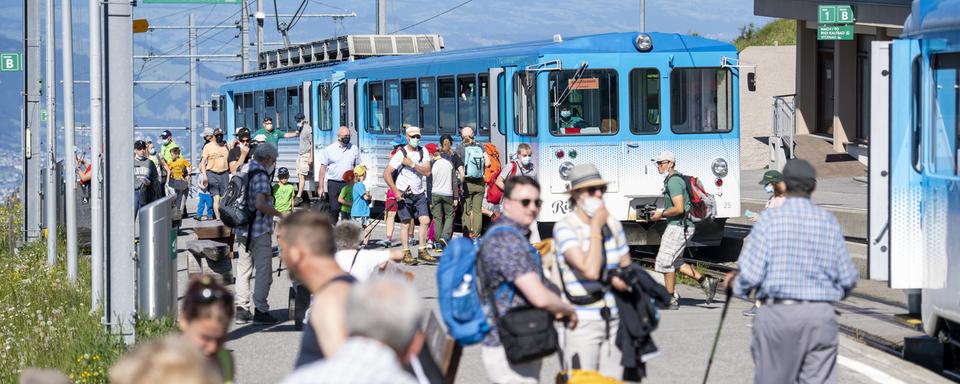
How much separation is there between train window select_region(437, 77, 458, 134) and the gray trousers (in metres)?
14.3

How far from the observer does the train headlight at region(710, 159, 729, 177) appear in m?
19.2

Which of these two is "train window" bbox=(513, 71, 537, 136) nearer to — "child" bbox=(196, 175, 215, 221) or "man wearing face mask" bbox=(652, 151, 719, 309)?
"man wearing face mask" bbox=(652, 151, 719, 309)

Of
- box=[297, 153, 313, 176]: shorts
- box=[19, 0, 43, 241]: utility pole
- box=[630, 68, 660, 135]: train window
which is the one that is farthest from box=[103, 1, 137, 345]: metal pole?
box=[297, 153, 313, 176]: shorts

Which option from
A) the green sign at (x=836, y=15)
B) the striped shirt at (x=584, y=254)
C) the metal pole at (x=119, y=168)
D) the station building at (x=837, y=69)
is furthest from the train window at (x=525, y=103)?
the station building at (x=837, y=69)

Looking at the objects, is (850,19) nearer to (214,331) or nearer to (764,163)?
(764,163)

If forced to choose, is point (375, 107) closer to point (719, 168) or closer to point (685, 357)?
point (719, 168)

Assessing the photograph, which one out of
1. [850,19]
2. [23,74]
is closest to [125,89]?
[23,74]

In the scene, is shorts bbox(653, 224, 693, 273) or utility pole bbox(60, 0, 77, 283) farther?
utility pole bbox(60, 0, 77, 283)

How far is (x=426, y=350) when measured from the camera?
6816 millimetres

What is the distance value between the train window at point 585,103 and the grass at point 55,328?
5.91 m

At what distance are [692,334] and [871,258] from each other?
204cm

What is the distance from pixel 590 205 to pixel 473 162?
11269 mm

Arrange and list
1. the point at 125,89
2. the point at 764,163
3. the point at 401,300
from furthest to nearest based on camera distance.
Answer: the point at 764,163
the point at 125,89
the point at 401,300

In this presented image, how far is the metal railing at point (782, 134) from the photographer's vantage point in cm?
3225
